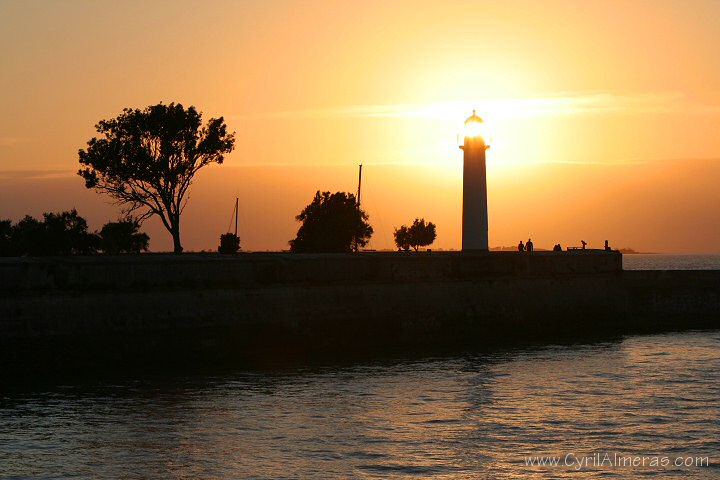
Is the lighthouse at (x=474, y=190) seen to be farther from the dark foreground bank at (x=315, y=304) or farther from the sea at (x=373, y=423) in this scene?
the sea at (x=373, y=423)

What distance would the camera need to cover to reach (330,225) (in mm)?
82000

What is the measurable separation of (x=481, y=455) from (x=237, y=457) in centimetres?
459

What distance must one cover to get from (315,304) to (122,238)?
3627 centimetres

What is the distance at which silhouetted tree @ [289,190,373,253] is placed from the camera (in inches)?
3172

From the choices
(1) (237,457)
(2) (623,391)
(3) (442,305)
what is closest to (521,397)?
(2) (623,391)

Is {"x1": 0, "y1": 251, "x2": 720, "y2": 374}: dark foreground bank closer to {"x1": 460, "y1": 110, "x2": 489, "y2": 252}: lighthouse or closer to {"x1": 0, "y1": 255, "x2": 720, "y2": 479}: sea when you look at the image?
{"x1": 0, "y1": 255, "x2": 720, "y2": 479}: sea

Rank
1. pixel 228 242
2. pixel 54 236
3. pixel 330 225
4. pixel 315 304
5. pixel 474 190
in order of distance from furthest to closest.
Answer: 1. pixel 330 225
2. pixel 54 236
3. pixel 228 242
4. pixel 474 190
5. pixel 315 304

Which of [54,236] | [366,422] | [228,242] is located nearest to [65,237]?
[54,236]

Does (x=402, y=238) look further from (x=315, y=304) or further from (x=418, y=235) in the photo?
(x=315, y=304)

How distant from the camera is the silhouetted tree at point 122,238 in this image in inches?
2576

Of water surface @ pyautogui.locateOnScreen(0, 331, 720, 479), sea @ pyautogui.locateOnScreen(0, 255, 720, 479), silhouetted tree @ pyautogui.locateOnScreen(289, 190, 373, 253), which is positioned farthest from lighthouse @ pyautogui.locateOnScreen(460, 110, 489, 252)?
silhouetted tree @ pyautogui.locateOnScreen(289, 190, 373, 253)

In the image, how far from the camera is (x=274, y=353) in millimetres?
32125

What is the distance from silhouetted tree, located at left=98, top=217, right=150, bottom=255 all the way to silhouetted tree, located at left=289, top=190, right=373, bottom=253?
15.2m

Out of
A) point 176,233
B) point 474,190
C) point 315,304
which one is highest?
point 474,190
